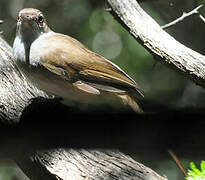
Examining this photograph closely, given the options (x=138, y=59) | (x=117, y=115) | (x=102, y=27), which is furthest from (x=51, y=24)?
(x=117, y=115)

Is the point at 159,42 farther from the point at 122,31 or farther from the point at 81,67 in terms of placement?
the point at 122,31

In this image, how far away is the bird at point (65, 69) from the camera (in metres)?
3.92

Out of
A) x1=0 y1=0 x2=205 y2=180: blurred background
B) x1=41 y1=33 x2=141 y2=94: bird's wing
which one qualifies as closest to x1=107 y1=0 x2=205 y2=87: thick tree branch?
x1=41 y1=33 x2=141 y2=94: bird's wing

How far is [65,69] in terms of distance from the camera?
13.4 feet

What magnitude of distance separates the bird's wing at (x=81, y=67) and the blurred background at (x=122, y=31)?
11.1ft

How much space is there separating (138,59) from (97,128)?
23.6 ft

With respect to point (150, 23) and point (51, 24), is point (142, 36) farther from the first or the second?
point (51, 24)

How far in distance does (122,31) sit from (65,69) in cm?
454

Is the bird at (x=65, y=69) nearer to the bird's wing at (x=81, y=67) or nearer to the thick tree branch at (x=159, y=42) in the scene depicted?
the bird's wing at (x=81, y=67)

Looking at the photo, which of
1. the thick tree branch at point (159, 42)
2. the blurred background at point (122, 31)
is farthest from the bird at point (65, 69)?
the blurred background at point (122, 31)

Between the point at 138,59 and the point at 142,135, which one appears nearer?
the point at 142,135

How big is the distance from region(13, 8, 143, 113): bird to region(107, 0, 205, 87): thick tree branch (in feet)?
1.24

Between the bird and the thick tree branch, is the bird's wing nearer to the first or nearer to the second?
the bird

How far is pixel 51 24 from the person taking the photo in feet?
28.6
